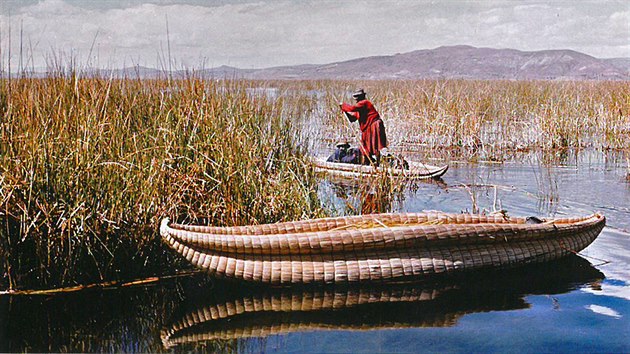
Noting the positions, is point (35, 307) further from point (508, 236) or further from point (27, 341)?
point (508, 236)

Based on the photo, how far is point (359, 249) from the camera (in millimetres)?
4918

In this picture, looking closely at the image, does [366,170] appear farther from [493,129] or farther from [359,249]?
[493,129]

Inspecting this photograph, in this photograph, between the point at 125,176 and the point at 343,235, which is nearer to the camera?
the point at 343,235

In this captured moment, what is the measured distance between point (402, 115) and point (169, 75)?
764 centimetres

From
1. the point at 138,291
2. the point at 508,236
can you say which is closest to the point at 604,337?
the point at 508,236

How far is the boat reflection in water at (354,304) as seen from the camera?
4.33m

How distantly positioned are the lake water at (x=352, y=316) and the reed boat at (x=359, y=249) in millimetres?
135

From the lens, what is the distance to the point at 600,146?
12938 mm

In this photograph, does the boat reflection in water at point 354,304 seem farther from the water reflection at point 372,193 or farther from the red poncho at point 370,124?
the red poncho at point 370,124

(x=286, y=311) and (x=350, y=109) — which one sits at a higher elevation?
(x=350, y=109)

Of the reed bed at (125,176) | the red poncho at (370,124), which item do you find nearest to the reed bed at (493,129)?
the red poncho at (370,124)

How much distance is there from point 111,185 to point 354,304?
1884 mm

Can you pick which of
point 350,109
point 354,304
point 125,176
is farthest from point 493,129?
point 125,176

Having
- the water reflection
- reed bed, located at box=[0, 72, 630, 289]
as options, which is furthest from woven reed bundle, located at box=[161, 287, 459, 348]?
the water reflection
